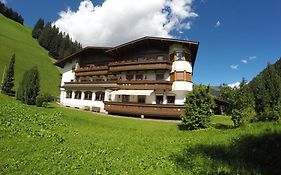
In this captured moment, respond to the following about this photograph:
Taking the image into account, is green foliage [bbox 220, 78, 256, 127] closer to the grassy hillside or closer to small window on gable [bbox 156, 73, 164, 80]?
small window on gable [bbox 156, 73, 164, 80]

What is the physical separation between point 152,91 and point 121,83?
6512 mm

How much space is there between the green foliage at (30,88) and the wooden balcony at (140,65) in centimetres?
1247

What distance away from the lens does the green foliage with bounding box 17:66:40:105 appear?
116 ft

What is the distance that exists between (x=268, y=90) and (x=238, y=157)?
13.9 metres

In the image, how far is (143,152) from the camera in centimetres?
1309

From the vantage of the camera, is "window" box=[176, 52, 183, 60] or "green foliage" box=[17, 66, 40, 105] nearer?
"green foliage" box=[17, 66, 40, 105]

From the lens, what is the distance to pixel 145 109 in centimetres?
3541

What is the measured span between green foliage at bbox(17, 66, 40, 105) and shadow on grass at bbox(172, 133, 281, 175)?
27746 mm

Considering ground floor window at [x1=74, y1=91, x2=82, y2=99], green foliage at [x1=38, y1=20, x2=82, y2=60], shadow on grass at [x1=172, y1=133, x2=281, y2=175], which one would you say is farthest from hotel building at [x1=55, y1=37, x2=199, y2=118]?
green foliage at [x1=38, y1=20, x2=82, y2=60]

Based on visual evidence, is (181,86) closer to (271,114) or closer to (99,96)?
(271,114)

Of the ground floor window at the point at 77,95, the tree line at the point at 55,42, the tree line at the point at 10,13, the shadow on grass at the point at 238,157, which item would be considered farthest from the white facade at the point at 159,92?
the tree line at the point at 10,13

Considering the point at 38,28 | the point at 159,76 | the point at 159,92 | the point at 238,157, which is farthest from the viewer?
the point at 38,28

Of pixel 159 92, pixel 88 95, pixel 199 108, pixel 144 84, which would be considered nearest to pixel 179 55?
pixel 159 92

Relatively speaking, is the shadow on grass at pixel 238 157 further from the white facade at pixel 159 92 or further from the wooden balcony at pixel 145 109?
the white facade at pixel 159 92
